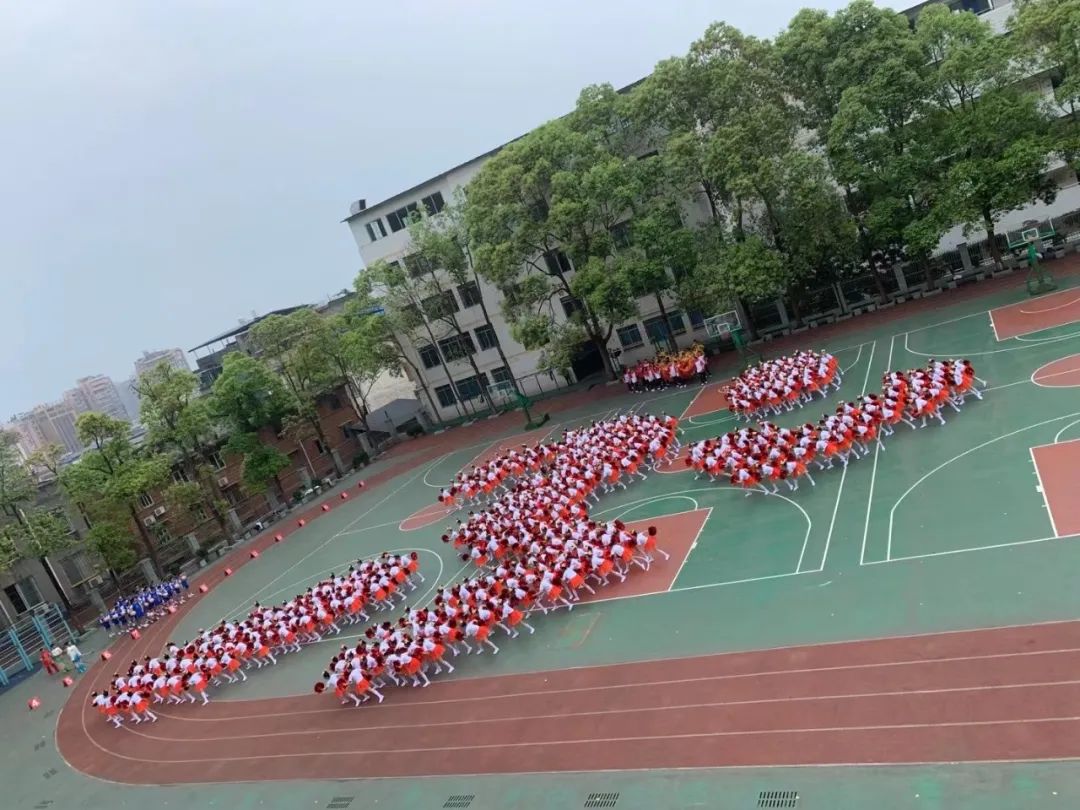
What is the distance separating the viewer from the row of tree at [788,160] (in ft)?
74.4

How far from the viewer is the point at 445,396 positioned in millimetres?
38656

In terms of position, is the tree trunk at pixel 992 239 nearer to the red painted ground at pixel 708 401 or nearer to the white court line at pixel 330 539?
the red painted ground at pixel 708 401

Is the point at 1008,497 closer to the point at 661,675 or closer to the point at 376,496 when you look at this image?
the point at 661,675

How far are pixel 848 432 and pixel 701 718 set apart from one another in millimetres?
7827

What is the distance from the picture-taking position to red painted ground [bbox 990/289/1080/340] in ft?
63.2

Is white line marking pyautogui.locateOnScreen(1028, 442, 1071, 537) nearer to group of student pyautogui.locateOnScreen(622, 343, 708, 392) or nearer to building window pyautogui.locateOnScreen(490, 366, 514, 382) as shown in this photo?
group of student pyautogui.locateOnScreen(622, 343, 708, 392)

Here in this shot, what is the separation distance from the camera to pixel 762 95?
81.7 ft

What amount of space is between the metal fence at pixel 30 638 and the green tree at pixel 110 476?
116 inches

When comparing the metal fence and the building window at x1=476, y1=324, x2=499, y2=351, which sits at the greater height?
the building window at x1=476, y1=324, x2=499, y2=351

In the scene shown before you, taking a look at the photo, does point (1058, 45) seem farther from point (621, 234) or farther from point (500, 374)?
point (500, 374)

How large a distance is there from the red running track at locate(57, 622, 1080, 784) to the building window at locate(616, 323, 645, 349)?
75.0 ft

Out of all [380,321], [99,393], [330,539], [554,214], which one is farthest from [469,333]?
[99,393]

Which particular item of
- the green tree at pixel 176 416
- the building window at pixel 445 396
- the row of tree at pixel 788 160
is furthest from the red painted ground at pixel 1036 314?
the green tree at pixel 176 416

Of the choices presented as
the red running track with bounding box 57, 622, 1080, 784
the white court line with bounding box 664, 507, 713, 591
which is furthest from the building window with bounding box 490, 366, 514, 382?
the red running track with bounding box 57, 622, 1080, 784
